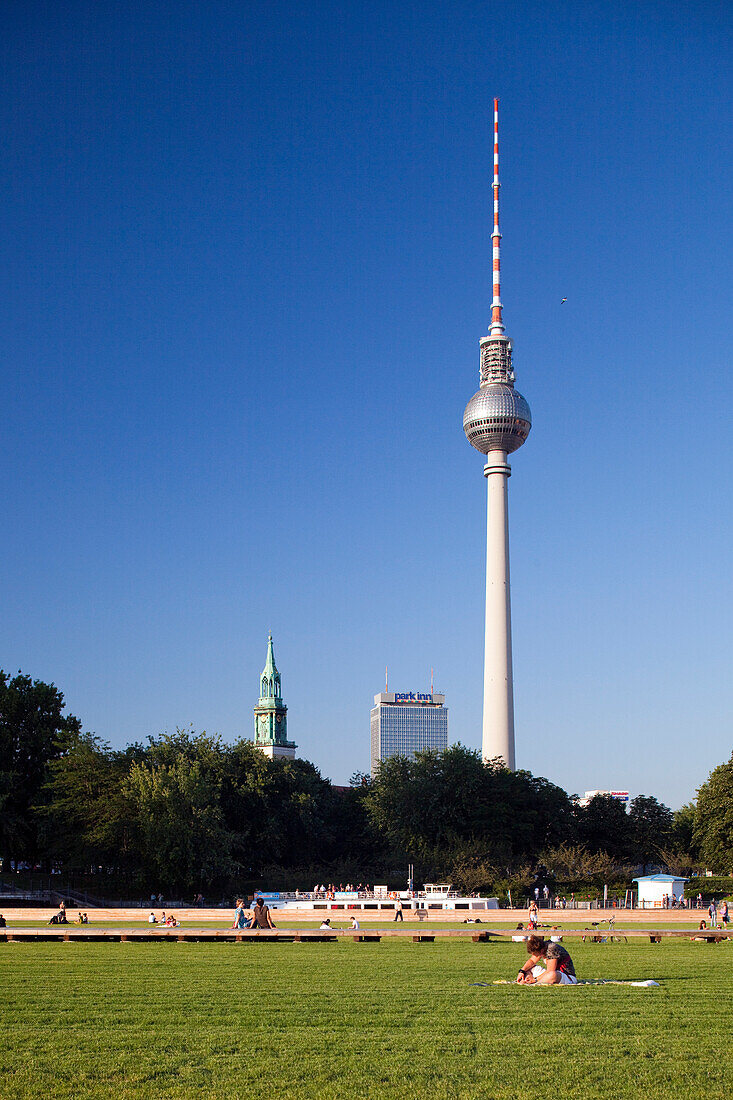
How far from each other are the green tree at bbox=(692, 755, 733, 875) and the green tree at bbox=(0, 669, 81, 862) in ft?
153

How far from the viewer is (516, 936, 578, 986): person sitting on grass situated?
654 inches

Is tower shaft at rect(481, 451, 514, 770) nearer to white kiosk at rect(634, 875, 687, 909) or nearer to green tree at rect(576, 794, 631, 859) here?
green tree at rect(576, 794, 631, 859)

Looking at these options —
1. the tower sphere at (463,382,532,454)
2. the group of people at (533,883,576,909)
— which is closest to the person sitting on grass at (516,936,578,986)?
the group of people at (533,883,576,909)

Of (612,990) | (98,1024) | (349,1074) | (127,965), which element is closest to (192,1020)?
(98,1024)

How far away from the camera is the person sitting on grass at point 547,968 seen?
16.6 metres

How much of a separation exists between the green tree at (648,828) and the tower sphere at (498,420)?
192ft

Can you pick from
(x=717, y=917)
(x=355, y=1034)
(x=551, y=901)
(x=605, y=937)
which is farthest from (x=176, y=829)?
(x=355, y=1034)

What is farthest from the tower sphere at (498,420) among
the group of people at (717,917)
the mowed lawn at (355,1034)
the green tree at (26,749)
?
the mowed lawn at (355,1034)

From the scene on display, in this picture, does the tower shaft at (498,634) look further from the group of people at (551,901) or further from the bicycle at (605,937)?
the bicycle at (605,937)

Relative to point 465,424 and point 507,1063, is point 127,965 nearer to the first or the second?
point 507,1063

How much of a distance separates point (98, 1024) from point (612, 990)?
25.8ft

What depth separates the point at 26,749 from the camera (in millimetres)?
78250

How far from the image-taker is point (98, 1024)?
502 inches

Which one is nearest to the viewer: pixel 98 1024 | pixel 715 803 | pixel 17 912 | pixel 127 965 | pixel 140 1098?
pixel 140 1098
